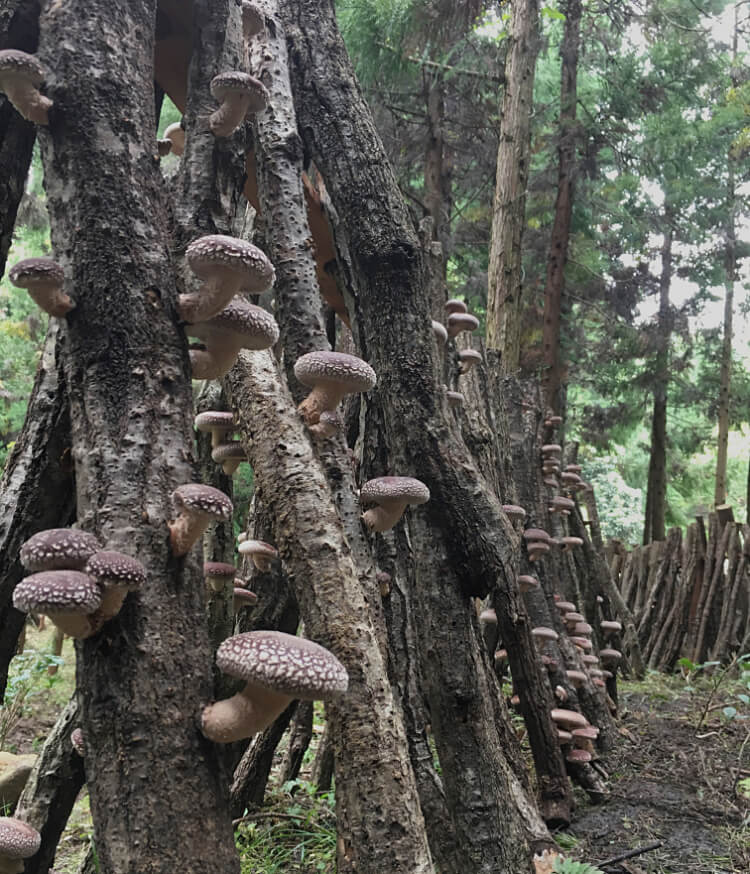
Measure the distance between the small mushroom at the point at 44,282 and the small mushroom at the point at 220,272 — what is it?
0.29 m

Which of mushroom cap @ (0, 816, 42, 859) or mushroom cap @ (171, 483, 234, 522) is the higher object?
mushroom cap @ (171, 483, 234, 522)

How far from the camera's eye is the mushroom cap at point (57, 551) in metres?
1.49

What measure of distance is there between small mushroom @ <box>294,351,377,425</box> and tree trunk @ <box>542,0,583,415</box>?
358 inches

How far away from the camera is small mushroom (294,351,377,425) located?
2346 millimetres

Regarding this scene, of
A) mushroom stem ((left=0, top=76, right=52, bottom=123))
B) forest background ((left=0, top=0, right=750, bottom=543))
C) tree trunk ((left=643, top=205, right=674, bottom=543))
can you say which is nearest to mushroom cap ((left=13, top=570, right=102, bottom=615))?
mushroom stem ((left=0, top=76, right=52, bottom=123))

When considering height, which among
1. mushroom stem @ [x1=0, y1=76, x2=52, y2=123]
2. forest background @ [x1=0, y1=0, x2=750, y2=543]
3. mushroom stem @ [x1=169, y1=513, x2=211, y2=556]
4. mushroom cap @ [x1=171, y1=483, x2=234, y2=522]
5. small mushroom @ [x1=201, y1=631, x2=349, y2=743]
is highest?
forest background @ [x1=0, y1=0, x2=750, y2=543]

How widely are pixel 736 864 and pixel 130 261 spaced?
4.41 metres

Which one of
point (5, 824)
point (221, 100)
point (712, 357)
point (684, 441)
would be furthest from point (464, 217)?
point (5, 824)

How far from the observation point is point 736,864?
12.4 feet

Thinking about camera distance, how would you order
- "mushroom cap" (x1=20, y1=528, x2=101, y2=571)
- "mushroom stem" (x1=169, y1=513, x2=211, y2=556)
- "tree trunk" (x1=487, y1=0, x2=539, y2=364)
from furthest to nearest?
"tree trunk" (x1=487, y1=0, x2=539, y2=364), "mushroom stem" (x1=169, y1=513, x2=211, y2=556), "mushroom cap" (x1=20, y1=528, x2=101, y2=571)

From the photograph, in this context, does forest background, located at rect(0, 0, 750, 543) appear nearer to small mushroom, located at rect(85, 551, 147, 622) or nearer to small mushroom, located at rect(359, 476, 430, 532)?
small mushroom, located at rect(359, 476, 430, 532)

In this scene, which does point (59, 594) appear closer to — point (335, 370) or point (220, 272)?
point (220, 272)

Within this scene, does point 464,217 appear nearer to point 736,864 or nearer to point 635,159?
point 635,159

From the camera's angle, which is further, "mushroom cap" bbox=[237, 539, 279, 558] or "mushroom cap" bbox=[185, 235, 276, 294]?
"mushroom cap" bbox=[237, 539, 279, 558]
